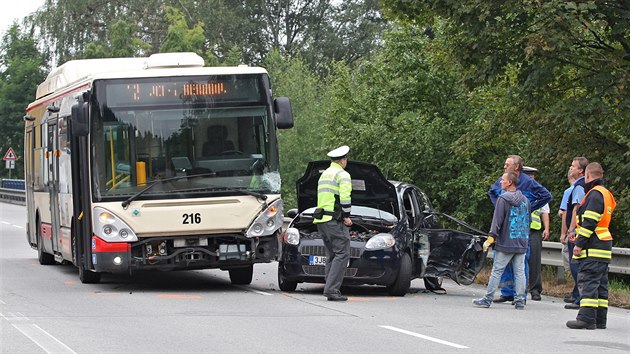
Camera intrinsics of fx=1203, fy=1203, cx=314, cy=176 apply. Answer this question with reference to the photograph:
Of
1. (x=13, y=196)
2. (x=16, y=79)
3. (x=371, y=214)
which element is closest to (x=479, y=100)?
(x=371, y=214)

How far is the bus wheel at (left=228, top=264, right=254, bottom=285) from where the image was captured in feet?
56.0

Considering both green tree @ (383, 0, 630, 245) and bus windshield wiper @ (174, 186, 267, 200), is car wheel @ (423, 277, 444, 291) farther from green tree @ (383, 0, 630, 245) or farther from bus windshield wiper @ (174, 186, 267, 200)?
green tree @ (383, 0, 630, 245)

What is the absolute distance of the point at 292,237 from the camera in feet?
51.4

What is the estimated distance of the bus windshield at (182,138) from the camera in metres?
15.4

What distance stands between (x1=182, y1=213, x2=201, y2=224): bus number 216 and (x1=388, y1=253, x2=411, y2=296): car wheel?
262cm

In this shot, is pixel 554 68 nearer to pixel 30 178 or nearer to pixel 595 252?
pixel 595 252

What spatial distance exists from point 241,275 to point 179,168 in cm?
238

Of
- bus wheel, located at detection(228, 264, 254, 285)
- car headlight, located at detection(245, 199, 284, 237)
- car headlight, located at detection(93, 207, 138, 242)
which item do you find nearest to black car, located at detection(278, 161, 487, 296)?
car headlight, located at detection(245, 199, 284, 237)

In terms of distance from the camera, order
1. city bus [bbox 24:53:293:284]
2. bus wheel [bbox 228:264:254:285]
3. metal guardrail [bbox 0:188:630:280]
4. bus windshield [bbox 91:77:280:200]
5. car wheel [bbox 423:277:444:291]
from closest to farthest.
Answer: city bus [bbox 24:53:293:284], bus windshield [bbox 91:77:280:200], metal guardrail [bbox 0:188:630:280], car wheel [bbox 423:277:444:291], bus wheel [bbox 228:264:254:285]

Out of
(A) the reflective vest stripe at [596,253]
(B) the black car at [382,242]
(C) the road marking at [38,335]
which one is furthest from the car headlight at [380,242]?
(C) the road marking at [38,335]

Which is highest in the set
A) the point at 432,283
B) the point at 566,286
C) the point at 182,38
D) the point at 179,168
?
the point at 182,38

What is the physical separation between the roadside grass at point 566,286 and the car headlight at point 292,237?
3.85 metres

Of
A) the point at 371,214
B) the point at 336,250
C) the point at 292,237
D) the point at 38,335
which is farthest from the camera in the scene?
the point at 371,214

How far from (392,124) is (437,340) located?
19.9 m
